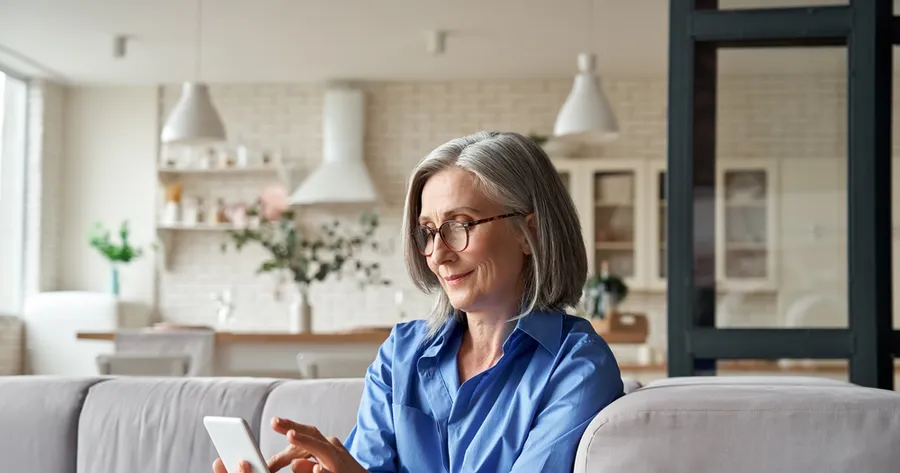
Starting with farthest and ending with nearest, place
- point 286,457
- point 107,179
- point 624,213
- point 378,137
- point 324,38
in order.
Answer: point 107,179
point 378,137
point 624,213
point 324,38
point 286,457

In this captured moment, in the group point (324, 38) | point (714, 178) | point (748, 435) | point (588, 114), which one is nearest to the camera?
point (748, 435)

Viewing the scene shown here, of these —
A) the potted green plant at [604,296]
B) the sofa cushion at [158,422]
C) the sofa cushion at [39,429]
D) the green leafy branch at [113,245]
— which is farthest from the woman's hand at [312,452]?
the green leafy branch at [113,245]

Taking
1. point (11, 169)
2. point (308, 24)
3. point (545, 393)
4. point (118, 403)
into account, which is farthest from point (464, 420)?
point (11, 169)

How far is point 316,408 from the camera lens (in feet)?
7.04

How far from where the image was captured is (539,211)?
1.78m

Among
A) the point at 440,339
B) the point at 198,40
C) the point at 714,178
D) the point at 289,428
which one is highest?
the point at 198,40

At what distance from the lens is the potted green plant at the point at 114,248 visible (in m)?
8.05

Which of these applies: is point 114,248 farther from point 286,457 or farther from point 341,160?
point 286,457

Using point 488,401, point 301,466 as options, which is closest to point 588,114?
point 488,401

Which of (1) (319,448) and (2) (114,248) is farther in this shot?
(2) (114,248)

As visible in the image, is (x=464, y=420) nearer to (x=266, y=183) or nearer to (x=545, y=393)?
(x=545, y=393)

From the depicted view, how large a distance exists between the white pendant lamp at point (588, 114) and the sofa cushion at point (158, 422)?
3.56 meters

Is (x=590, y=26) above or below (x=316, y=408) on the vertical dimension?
above

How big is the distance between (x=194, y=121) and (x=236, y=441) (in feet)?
14.5
